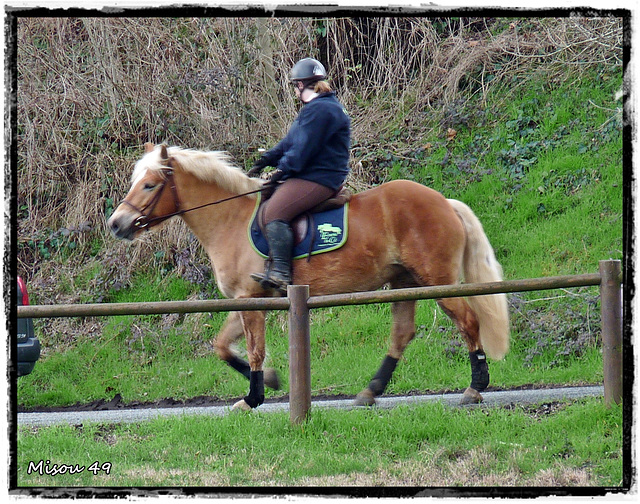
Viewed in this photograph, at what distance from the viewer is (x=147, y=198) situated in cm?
644

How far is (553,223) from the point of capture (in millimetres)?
9227

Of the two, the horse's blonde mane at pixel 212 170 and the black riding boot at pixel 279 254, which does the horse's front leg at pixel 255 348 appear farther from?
the horse's blonde mane at pixel 212 170

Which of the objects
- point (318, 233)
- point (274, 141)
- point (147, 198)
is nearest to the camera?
point (318, 233)

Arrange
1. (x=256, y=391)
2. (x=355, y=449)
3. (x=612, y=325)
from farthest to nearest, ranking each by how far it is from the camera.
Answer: (x=256, y=391)
(x=612, y=325)
(x=355, y=449)

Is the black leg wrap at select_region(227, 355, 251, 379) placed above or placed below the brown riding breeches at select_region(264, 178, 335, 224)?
below

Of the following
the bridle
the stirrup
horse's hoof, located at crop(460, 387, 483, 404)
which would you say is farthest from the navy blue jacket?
horse's hoof, located at crop(460, 387, 483, 404)

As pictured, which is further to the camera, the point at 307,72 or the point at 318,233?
the point at 318,233

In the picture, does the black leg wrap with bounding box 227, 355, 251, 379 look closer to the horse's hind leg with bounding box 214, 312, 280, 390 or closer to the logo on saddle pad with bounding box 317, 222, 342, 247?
the horse's hind leg with bounding box 214, 312, 280, 390

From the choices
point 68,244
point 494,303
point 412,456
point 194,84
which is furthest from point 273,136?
point 412,456

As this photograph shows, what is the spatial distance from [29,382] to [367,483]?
18.4 ft

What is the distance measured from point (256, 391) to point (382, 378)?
112cm

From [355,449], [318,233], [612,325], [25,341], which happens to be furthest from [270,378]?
[612,325]

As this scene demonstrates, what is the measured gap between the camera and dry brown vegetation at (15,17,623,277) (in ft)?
36.1

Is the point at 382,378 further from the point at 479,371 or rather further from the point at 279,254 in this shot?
the point at 279,254
